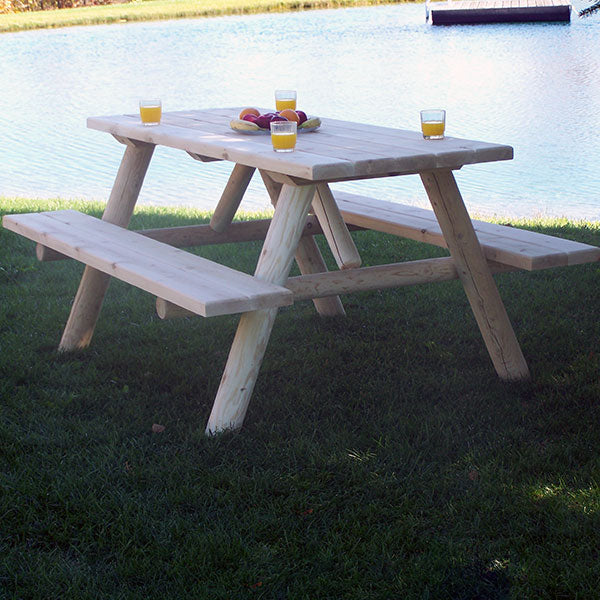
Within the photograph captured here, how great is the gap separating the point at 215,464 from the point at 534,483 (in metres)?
0.91

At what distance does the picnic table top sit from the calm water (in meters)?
3.49

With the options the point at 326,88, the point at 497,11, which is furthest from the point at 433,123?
the point at 497,11

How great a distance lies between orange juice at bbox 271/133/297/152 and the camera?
2.80 m

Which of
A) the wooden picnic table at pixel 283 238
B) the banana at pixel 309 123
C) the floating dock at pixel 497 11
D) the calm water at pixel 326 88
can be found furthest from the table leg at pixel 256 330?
the floating dock at pixel 497 11

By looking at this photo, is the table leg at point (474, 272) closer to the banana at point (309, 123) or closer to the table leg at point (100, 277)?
the banana at point (309, 123)

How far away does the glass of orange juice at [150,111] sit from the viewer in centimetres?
339

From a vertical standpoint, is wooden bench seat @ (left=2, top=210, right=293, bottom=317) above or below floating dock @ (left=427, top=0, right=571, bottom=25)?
above

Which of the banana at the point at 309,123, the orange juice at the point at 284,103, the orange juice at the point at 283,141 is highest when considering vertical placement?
the orange juice at the point at 283,141

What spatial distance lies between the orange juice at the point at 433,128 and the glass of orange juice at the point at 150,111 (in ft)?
3.43

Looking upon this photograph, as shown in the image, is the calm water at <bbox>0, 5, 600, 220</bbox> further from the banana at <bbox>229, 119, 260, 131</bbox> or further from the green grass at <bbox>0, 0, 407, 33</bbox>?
the banana at <bbox>229, 119, 260, 131</bbox>

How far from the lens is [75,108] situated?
498 inches

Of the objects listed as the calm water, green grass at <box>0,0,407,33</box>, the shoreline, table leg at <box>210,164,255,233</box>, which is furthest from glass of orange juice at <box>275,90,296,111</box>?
green grass at <box>0,0,407,33</box>

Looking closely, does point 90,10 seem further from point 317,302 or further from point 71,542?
Answer: point 71,542

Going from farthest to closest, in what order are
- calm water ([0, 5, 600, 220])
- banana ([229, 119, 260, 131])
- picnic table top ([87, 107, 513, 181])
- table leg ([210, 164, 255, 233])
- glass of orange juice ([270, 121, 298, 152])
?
calm water ([0, 5, 600, 220])
table leg ([210, 164, 255, 233])
banana ([229, 119, 260, 131])
glass of orange juice ([270, 121, 298, 152])
picnic table top ([87, 107, 513, 181])
